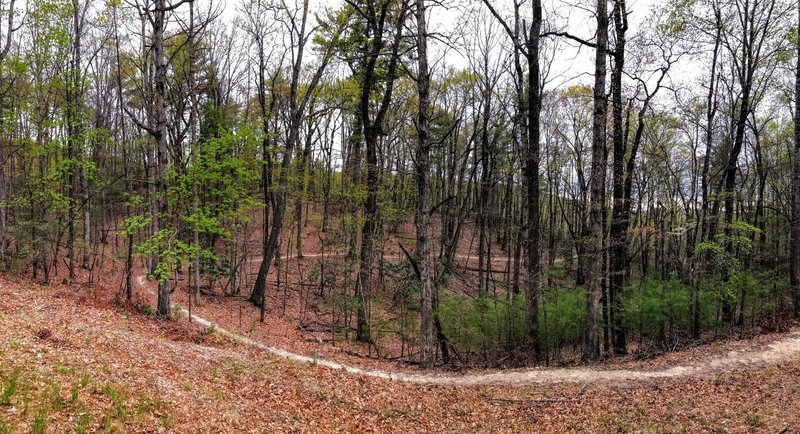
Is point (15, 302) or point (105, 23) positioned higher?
point (105, 23)

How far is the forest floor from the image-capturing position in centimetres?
504

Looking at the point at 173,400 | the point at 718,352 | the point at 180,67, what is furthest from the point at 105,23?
the point at 718,352

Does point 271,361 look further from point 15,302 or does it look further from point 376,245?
point 376,245

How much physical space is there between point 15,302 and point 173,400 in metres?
6.15

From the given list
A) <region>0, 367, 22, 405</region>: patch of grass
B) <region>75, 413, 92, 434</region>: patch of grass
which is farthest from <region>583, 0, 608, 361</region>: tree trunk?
<region>0, 367, 22, 405</region>: patch of grass

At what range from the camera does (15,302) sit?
8.95 meters

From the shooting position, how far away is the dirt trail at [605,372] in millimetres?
9391

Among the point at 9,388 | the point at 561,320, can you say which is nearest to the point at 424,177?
the point at 561,320

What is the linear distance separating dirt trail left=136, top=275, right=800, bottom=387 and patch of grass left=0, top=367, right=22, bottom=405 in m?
6.39

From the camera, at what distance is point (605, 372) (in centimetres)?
978

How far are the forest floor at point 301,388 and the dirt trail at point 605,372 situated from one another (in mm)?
42

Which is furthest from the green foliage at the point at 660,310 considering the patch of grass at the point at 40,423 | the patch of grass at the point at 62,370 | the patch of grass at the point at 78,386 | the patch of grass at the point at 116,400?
the patch of grass at the point at 40,423

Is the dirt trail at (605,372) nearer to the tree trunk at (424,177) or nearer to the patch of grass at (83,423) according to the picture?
the tree trunk at (424,177)

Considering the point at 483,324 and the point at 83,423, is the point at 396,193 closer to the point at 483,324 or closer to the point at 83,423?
the point at 483,324
